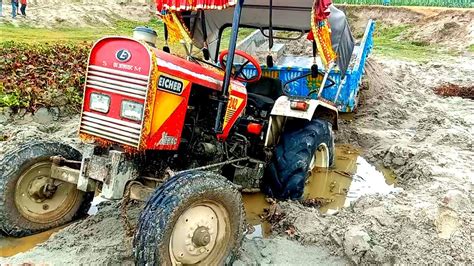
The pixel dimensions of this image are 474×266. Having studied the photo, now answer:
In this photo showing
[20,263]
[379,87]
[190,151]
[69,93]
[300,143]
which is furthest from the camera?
[379,87]

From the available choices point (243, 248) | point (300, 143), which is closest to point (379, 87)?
point (300, 143)

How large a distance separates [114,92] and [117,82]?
9 cm

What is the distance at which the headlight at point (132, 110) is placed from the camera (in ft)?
13.4

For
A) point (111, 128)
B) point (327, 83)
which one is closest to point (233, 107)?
point (111, 128)

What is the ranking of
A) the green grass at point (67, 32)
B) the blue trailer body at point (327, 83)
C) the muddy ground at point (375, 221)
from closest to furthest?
the muddy ground at point (375, 221), the blue trailer body at point (327, 83), the green grass at point (67, 32)

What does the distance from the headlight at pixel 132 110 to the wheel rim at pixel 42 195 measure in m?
1.01

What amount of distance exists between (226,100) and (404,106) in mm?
6170

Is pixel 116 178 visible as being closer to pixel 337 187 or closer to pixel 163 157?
pixel 163 157

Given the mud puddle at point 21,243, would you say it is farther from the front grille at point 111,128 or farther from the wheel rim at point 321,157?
the wheel rim at point 321,157

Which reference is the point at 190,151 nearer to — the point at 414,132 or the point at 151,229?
the point at 151,229

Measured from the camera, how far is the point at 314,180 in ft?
20.8

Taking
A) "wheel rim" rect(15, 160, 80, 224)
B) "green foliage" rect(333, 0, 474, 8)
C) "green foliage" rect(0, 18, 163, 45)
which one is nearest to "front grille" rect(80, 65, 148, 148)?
"wheel rim" rect(15, 160, 80, 224)

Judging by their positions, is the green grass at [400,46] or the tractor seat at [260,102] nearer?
the tractor seat at [260,102]

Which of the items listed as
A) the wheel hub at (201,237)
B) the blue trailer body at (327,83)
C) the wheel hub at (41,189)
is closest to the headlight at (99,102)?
the wheel hub at (41,189)
